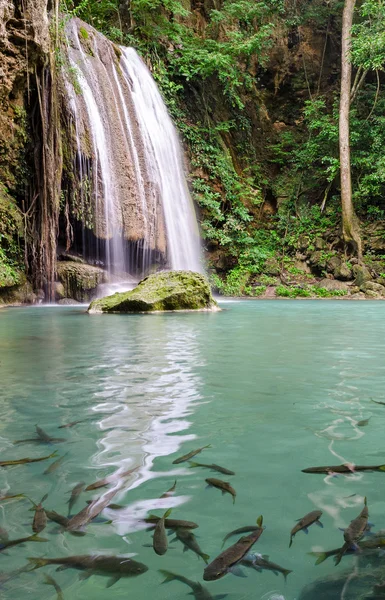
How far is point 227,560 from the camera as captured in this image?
3.53ft

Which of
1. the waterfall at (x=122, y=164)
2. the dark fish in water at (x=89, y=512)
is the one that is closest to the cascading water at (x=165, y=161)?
the waterfall at (x=122, y=164)

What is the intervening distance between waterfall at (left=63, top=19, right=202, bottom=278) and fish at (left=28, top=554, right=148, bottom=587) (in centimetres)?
1151

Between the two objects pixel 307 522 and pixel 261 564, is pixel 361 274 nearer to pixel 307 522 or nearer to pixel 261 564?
pixel 307 522

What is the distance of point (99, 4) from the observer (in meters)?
16.0

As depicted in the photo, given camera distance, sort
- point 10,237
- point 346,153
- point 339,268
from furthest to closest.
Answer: point 346,153, point 339,268, point 10,237

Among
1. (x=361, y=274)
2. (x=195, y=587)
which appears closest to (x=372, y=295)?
(x=361, y=274)

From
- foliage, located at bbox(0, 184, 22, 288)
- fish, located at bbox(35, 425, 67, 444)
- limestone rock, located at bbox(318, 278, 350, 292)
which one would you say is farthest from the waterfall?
fish, located at bbox(35, 425, 67, 444)

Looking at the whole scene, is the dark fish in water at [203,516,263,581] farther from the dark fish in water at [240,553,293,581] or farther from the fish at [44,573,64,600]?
the fish at [44,573,64,600]

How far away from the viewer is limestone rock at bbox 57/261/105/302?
11.7 metres

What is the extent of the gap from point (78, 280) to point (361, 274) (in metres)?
9.53

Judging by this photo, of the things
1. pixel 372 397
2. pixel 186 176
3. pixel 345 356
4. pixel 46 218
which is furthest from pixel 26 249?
pixel 372 397

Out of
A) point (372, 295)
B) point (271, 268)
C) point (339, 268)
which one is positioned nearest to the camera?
point (372, 295)

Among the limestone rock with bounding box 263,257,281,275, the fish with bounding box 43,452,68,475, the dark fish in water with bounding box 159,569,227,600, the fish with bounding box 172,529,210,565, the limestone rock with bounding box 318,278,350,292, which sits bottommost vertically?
the dark fish in water with bounding box 159,569,227,600

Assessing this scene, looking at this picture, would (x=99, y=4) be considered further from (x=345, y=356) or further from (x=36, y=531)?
(x=36, y=531)
